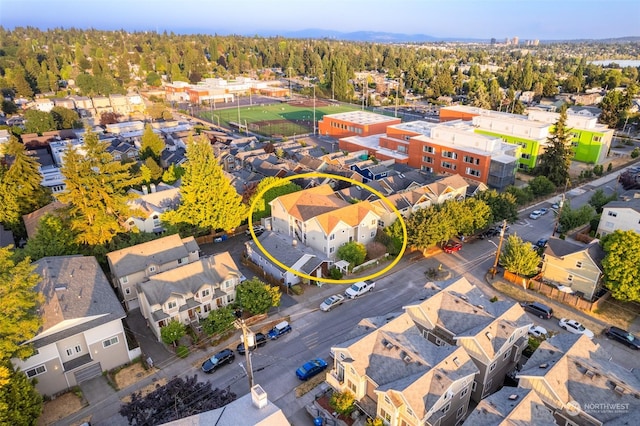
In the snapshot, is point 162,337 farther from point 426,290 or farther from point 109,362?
point 426,290

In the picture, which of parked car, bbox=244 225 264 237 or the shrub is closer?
the shrub

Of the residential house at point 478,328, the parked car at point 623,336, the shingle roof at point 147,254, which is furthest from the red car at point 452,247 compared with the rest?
the shingle roof at point 147,254

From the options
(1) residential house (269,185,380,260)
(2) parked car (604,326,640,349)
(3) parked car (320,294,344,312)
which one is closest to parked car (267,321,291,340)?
(3) parked car (320,294,344,312)

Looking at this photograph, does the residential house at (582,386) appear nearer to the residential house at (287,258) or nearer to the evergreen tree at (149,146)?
the residential house at (287,258)

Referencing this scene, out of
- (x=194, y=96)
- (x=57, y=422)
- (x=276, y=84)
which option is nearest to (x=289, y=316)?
(x=57, y=422)

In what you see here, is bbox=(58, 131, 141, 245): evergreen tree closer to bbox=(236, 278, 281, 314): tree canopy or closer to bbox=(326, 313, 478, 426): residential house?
bbox=(236, 278, 281, 314): tree canopy

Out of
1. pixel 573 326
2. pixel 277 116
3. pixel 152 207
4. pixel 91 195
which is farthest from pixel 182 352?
pixel 277 116

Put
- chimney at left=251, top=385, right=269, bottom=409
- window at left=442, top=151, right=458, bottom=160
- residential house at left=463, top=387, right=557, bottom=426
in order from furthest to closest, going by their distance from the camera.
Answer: window at left=442, top=151, right=458, bottom=160 → chimney at left=251, top=385, right=269, bottom=409 → residential house at left=463, top=387, right=557, bottom=426
